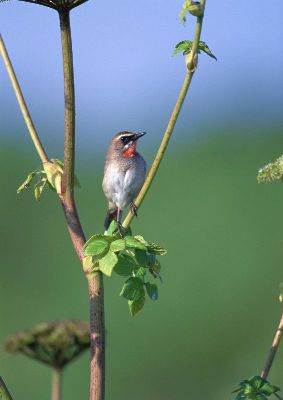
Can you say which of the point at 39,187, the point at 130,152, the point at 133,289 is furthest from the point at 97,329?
the point at 130,152

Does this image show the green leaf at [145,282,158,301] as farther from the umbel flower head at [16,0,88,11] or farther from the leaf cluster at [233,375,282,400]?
the umbel flower head at [16,0,88,11]

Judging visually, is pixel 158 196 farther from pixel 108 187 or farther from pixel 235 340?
pixel 108 187

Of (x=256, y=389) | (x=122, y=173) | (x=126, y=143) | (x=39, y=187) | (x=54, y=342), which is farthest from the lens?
(x=126, y=143)

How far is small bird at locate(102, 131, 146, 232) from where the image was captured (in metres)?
5.84

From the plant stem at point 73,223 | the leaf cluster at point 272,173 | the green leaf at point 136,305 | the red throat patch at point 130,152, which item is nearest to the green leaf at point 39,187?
the plant stem at point 73,223

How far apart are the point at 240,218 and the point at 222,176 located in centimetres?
94

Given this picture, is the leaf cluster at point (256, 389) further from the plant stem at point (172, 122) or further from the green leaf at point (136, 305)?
the plant stem at point (172, 122)

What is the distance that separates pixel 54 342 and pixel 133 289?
64 cm

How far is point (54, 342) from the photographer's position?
A: 3631 mm

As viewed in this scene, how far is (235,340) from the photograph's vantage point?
12672mm

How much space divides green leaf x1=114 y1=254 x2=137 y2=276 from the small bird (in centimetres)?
235

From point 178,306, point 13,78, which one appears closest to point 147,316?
point 178,306

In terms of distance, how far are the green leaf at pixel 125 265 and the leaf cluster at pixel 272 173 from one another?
0.48 meters

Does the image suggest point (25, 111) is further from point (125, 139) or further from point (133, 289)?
point (125, 139)
